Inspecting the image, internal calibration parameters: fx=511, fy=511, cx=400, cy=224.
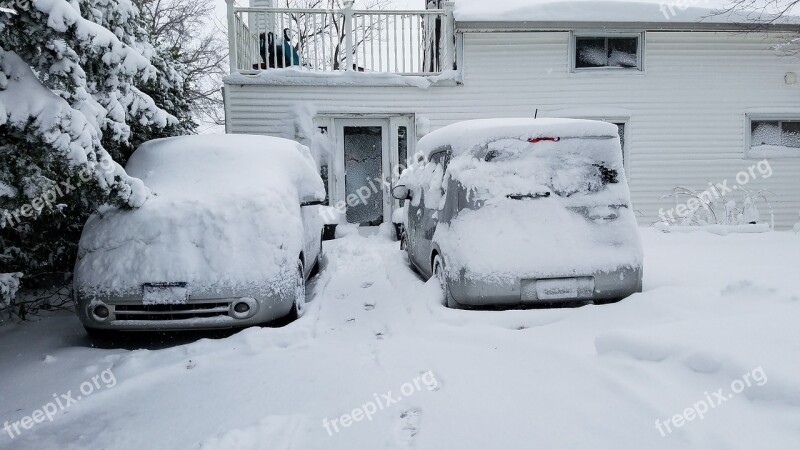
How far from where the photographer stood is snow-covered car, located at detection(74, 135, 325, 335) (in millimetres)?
3617

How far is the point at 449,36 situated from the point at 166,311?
8.46 m

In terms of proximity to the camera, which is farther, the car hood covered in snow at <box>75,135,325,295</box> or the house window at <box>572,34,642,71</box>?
the house window at <box>572,34,642,71</box>

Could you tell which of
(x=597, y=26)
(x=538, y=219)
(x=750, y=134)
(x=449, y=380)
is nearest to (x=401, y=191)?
(x=538, y=219)

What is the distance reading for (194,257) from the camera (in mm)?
3715

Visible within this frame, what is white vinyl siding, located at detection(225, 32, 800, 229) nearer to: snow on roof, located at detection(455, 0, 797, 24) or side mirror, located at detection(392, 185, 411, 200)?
snow on roof, located at detection(455, 0, 797, 24)

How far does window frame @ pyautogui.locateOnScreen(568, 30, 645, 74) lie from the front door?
412 cm

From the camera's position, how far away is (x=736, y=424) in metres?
2.16
